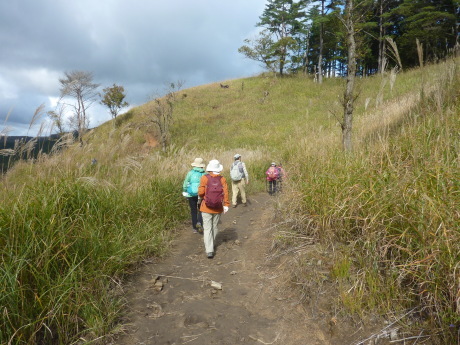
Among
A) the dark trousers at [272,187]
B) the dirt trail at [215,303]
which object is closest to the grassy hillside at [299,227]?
the dirt trail at [215,303]

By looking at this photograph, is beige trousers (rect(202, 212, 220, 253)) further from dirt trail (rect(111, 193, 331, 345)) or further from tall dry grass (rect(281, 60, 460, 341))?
tall dry grass (rect(281, 60, 460, 341))

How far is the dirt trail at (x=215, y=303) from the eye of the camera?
246cm

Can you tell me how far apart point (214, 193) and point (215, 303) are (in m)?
1.84

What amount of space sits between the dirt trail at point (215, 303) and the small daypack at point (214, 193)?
3.31 ft

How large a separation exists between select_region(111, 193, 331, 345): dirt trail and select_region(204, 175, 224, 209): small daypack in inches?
39.7

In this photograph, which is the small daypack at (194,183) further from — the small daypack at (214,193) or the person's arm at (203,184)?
the small daypack at (214,193)

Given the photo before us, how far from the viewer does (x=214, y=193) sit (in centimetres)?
435

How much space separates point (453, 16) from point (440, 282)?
32.6 m

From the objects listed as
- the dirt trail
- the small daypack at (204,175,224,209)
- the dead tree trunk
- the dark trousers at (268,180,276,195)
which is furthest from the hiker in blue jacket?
the dark trousers at (268,180,276,195)

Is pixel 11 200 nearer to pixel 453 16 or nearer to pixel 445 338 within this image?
pixel 445 338

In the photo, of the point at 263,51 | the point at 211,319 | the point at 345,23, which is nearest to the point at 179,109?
the point at 263,51

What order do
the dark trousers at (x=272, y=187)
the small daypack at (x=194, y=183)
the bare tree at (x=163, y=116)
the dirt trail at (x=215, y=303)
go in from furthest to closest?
the bare tree at (x=163, y=116), the dark trousers at (x=272, y=187), the small daypack at (x=194, y=183), the dirt trail at (x=215, y=303)

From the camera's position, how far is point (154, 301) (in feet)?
10.1

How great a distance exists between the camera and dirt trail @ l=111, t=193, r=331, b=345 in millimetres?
2457
